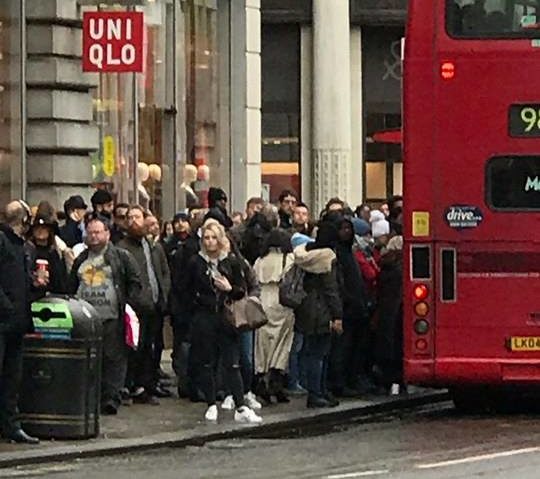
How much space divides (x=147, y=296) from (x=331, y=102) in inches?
801

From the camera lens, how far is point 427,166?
1916 cm

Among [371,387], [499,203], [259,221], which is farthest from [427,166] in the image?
[371,387]

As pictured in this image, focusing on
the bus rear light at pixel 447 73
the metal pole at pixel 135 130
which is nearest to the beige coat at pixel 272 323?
the bus rear light at pixel 447 73

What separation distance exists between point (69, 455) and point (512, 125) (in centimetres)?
530

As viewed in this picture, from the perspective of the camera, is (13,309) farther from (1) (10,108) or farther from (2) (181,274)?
(1) (10,108)

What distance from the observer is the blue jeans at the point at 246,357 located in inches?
785

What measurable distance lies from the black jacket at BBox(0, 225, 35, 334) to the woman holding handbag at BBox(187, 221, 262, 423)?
95.3 inches

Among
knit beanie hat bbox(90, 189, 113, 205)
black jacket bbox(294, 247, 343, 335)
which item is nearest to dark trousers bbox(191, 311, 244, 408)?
black jacket bbox(294, 247, 343, 335)

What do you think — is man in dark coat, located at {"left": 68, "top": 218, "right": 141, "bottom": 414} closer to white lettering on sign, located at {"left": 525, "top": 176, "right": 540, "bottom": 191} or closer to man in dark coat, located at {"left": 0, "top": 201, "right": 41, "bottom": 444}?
man in dark coat, located at {"left": 0, "top": 201, "right": 41, "bottom": 444}

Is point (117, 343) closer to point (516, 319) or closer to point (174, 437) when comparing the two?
point (174, 437)

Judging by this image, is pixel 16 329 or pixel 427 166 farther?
pixel 427 166

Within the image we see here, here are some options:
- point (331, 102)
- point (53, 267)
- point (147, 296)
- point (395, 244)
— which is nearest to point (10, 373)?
point (53, 267)

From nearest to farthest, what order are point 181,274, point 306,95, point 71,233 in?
point 181,274 < point 71,233 < point 306,95

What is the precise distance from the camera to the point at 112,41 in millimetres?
23422
